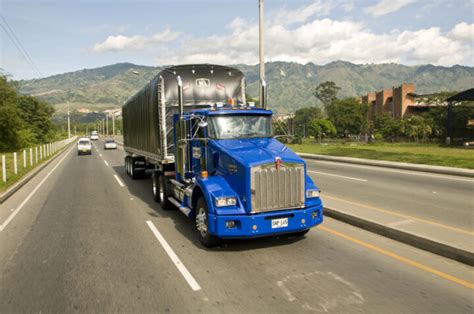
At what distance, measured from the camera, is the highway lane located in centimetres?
925

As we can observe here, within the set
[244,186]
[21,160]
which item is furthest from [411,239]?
[21,160]

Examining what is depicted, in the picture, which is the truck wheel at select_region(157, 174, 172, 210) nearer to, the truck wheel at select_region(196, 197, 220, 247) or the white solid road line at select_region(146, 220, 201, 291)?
the white solid road line at select_region(146, 220, 201, 291)

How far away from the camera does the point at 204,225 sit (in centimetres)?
702

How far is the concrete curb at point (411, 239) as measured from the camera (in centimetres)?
607

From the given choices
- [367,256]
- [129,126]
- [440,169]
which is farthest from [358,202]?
[129,126]

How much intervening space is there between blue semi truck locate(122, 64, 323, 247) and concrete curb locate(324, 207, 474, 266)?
1.50 metres

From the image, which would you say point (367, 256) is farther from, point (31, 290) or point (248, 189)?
point (31, 290)

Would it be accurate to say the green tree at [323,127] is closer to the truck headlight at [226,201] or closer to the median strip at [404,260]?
the median strip at [404,260]

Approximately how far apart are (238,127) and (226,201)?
6.56 feet

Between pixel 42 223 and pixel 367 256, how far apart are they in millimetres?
7687

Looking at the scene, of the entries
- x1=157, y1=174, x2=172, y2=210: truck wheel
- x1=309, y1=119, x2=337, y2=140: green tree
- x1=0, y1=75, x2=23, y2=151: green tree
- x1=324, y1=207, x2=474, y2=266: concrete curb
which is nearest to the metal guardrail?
x1=0, y1=75, x2=23, y2=151: green tree

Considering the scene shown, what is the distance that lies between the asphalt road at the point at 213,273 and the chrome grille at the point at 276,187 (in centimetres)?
87

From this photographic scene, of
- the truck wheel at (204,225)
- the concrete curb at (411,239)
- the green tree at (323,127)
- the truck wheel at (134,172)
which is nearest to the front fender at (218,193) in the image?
the truck wheel at (204,225)

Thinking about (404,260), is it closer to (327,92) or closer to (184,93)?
(184,93)
